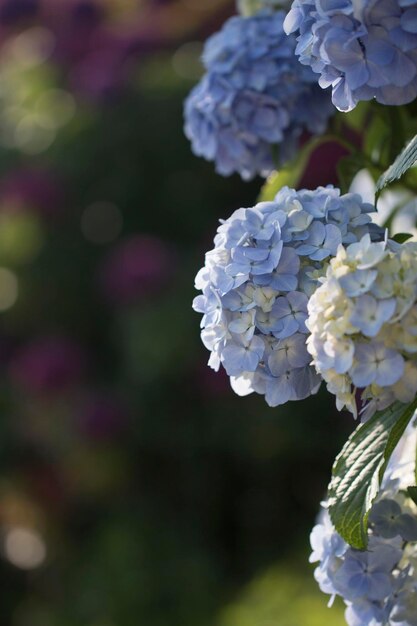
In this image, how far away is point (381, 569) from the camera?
491 mm

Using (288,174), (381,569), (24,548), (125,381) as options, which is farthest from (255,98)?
(24,548)

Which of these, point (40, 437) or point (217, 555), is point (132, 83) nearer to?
point (40, 437)

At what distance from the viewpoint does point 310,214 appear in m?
0.44

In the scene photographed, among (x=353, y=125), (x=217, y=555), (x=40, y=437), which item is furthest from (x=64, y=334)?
(x=353, y=125)

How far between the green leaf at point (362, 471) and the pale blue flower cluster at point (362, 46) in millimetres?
134

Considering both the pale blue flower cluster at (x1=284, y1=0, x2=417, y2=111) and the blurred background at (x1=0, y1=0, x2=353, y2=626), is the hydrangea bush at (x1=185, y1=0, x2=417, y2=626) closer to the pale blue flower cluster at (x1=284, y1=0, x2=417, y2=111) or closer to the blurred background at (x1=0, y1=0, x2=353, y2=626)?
the pale blue flower cluster at (x1=284, y1=0, x2=417, y2=111)

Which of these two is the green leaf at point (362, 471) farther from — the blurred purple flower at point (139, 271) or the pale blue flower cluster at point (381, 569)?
the blurred purple flower at point (139, 271)

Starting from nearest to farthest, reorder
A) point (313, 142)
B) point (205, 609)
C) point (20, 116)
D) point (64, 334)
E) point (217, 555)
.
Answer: point (313, 142) → point (205, 609) → point (217, 555) → point (64, 334) → point (20, 116)

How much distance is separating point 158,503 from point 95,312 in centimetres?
48

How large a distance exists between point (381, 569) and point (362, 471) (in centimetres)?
6

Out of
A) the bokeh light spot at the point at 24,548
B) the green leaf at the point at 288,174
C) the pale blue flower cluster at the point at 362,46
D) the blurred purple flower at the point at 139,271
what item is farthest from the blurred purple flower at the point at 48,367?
the pale blue flower cluster at the point at 362,46

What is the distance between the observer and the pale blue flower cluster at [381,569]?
492 mm

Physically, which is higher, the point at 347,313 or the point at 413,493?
the point at 347,313

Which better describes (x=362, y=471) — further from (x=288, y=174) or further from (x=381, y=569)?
(x=288, y=174)
